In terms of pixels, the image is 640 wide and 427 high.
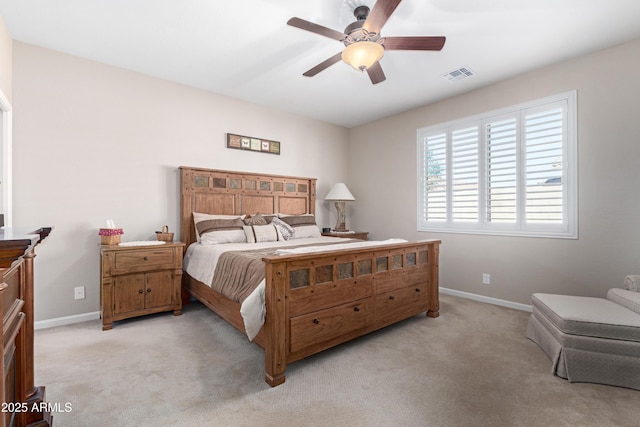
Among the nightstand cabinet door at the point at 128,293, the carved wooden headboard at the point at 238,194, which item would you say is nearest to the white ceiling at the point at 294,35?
the carved wooden headboard at the point at 238,194

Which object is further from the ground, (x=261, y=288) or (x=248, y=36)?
(x=248, y=36)

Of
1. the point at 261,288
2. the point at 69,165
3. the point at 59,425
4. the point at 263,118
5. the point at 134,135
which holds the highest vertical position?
the point at 263,118

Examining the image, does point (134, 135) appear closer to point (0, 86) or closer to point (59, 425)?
point (0, 86)

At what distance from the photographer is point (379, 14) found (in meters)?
1.97

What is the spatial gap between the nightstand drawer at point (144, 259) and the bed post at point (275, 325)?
5.84 feet

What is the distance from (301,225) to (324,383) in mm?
2623

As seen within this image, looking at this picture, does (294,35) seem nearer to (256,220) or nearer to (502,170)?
(256,220)

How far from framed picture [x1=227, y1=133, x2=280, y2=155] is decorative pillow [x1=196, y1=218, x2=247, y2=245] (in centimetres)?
119

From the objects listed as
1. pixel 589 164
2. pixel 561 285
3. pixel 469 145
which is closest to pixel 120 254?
pixel 469 145

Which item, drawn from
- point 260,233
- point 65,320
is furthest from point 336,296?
point 65,320

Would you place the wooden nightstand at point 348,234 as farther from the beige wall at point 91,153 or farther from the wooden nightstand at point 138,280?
the wooden nightstand at point 138,280

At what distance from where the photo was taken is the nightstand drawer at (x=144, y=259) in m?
2.96

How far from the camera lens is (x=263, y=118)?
15.1 feet

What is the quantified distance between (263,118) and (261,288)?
10.6ft
